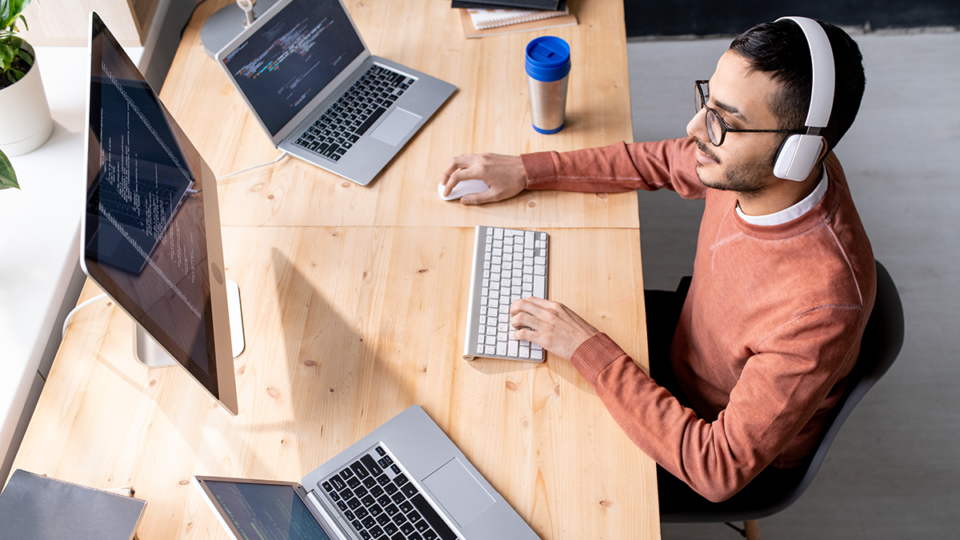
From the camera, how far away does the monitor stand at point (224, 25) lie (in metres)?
1.63

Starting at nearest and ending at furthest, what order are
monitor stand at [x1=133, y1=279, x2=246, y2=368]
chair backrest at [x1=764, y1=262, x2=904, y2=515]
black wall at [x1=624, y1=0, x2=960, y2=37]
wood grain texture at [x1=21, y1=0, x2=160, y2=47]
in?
chair backrest at [x1=764, y1=262, x2=904, y2=515] < monitor stand at [x1=133, y1=279, x2=246, y2=368] < wood grain texture at [x1=21, y1=0, x2=160, y2=47] < black wall at [x1=624, y1=0, x2=960, y2=37]

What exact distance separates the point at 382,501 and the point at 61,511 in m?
0.43

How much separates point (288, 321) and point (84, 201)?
18.4 inches

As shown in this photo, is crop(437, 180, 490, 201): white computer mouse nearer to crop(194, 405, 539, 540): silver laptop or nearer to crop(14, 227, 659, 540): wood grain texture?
crop(14, 227, 659, 540): wood grain texture

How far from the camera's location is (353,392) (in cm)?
110

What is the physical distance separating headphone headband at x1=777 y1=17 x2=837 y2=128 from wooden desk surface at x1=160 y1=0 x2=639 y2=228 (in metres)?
0.44

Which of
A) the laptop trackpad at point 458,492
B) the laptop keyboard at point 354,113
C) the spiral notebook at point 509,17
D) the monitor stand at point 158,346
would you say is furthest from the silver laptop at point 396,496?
the spiral notebook at point 509,17

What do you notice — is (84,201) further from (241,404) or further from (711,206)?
(711,206)

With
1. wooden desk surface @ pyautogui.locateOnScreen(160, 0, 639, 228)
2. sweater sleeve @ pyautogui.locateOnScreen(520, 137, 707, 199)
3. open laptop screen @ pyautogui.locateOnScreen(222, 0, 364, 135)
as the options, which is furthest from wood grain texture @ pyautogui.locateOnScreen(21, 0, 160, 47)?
sweater sleeve @ pyautogui.locateOnScreen(520, 137, 707, 199)

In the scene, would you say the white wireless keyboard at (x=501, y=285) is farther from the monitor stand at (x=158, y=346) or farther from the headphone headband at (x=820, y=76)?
the headphone headband at (x=820, y=76)

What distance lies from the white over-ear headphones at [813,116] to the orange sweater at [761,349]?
0.32 ft

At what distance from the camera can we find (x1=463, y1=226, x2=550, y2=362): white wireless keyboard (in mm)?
1132

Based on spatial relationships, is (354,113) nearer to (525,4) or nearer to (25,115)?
(525,4)

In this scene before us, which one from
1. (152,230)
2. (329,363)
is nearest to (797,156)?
(329,363)
